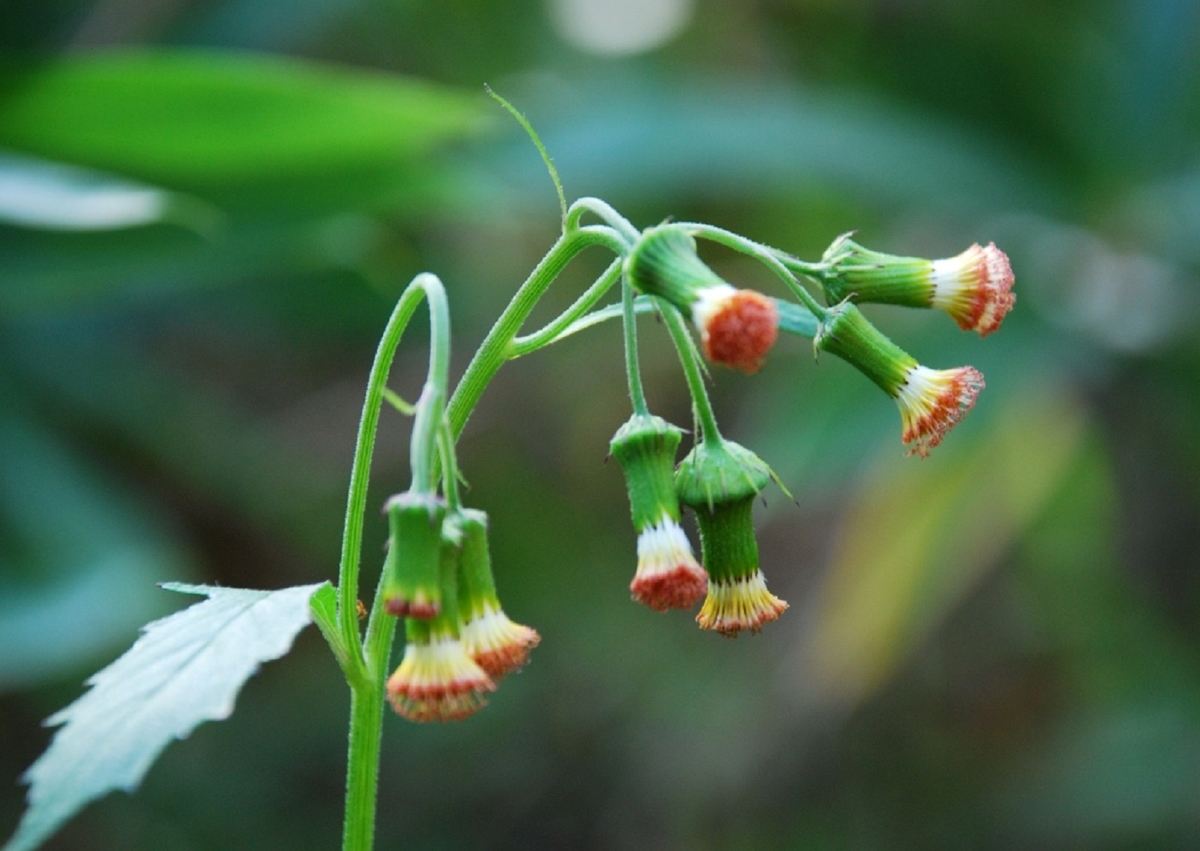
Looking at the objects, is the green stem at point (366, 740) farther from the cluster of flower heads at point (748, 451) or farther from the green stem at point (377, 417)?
the cluster of flower heads at point (748, 451)

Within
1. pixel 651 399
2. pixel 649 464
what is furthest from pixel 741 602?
pixel 651 399

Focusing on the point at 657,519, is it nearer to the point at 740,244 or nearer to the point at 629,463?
the point at 629,463

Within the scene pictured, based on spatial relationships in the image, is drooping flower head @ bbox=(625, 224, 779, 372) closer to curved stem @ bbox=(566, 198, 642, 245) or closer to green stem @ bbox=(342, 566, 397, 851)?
curved stem @ bbox=(566, 198, 642, 245)

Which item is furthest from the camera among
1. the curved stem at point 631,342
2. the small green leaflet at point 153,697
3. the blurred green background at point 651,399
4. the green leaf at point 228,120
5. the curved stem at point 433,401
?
the blurred green background at point 651,399

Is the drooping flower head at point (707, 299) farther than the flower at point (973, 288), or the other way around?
the flower at point (973, 288)

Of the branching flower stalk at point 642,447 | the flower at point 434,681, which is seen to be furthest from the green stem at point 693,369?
the flower at point 434,681

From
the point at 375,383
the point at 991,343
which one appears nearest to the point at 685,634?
the point at 991,343

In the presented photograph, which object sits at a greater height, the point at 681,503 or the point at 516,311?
the point at 516,311
